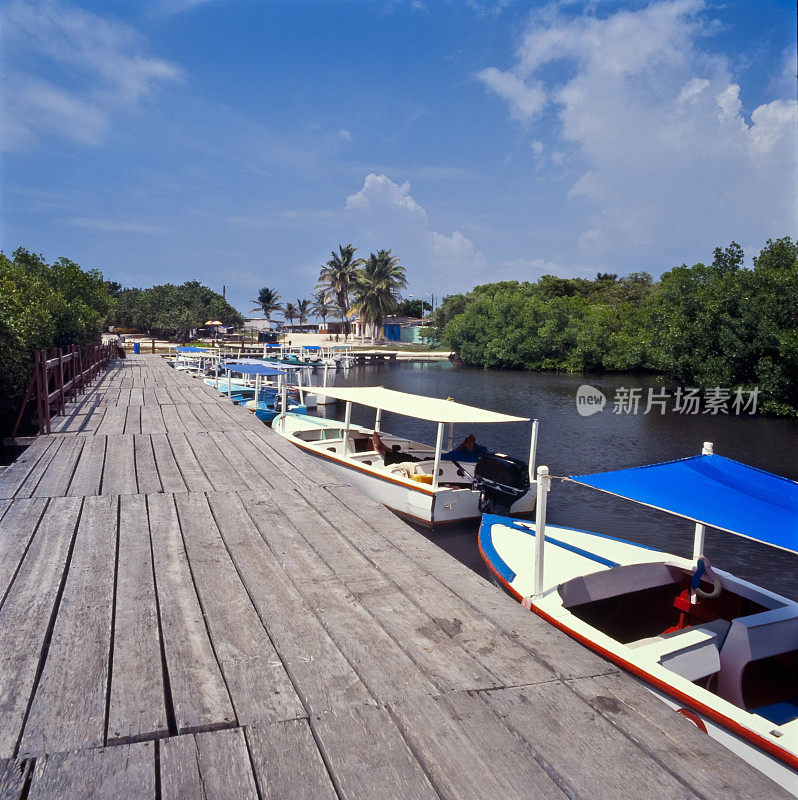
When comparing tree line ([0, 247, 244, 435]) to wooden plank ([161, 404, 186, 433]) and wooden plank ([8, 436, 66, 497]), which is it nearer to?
wooden plank ([161, 404, 186, 433])

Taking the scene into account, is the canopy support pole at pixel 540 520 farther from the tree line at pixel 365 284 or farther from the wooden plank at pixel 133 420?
the tree line at pixel 365 284

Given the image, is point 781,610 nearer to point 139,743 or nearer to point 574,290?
point 139,743

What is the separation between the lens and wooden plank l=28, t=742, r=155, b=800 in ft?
6.43

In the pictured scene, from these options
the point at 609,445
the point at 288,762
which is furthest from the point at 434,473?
the point at 609,445

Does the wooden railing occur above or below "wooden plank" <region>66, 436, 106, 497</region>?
above

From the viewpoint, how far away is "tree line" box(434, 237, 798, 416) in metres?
32.7

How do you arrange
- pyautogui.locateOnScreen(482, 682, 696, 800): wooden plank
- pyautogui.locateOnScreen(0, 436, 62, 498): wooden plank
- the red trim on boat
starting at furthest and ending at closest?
pyautogui.locateOnScreen(0, 436, 62, 498): wooden plank < the red trim on boat < pyautogui.locateOnScreen(482, 682, 696, 800): wooden plank

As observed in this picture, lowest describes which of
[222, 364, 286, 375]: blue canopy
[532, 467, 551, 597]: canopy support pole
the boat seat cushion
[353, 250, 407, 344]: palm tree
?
the boat seat cushion

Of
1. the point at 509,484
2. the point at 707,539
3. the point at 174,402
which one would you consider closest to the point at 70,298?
the point at 174,402

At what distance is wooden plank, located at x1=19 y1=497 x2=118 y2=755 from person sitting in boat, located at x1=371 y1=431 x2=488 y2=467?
10186mm

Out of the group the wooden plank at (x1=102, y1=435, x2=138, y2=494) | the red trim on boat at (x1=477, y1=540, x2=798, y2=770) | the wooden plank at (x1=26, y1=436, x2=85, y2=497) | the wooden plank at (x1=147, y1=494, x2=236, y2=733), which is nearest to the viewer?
the wooden plank at (x1=147, y1=494, x2=236, y2=733)

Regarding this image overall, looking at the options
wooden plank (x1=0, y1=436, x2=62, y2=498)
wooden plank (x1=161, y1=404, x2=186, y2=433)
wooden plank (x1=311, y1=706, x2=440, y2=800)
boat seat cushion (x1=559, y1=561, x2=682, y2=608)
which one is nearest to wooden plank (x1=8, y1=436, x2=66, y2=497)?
wooden plank (x1=0, y1=436, x2=62, y2=498)

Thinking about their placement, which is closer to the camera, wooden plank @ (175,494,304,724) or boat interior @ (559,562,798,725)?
wooden plank @ (175,494,304,724)

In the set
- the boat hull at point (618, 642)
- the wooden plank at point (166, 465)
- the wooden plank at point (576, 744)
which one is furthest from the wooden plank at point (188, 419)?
the wooden plank at point (576, 744)
